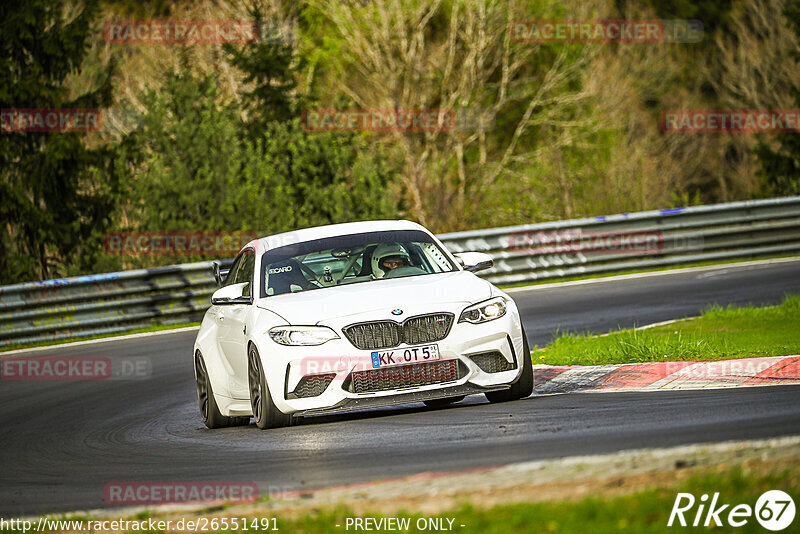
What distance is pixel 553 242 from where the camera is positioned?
22.9 m

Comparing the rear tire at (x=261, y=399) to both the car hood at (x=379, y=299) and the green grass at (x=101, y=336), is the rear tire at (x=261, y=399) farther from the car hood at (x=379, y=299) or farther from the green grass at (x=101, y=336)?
the green grass at (x=101, y=336)

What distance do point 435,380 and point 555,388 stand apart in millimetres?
1909

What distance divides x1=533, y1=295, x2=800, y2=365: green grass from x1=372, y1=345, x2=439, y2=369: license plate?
9.27 feet

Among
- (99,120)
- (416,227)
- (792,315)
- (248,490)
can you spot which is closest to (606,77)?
(99,120)

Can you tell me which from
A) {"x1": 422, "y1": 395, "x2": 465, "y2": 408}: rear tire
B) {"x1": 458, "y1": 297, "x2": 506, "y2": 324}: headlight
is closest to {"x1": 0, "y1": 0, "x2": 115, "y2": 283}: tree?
{"x1": 422, "y1": 395, "x2": 465, "y2": 408}: rear tire

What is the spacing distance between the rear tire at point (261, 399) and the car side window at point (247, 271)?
3.16ft

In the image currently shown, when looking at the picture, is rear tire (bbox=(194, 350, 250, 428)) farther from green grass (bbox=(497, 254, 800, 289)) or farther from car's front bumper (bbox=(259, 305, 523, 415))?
green grass (bbox=(497, 254, 800, 289))

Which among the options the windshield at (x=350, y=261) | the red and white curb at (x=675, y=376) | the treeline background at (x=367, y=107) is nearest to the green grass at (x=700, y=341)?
the red and white curb at (x=675, y=376)

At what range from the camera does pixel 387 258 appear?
35.4 ft

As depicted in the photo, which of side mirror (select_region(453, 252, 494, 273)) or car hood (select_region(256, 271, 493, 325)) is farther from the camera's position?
side mirror (select_region(453, 252, 494, 273))

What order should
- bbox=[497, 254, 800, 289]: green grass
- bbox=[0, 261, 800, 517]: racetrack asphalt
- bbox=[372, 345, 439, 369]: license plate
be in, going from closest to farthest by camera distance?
bbox=[0, 261, 800, 517]: racetrack asphalt < bbox=[372, 345, 439, 369]: license plate < bbox=[497, 254, 800, 289]: green grass

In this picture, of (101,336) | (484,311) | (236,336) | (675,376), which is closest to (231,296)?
(236,336)

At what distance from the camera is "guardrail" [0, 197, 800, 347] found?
20.8 m

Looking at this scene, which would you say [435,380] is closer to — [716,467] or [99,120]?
[716,467]
